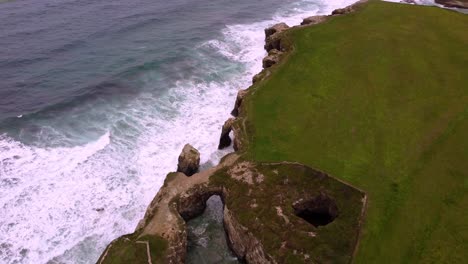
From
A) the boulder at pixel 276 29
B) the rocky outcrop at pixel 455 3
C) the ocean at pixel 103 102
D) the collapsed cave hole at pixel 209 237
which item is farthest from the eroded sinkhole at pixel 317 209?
the rocky outcrop at pixel 455 3

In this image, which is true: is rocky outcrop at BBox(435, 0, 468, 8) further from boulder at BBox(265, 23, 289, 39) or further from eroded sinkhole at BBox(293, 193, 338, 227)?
eroded sinkhole at BBox(293, 193, 338, 227)

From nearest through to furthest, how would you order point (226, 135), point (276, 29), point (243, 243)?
1. point (243, 243)
2. point (226, 135)
3. point (276, 29)

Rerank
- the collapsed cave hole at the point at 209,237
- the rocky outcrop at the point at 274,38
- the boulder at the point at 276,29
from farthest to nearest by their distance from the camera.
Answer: the boulder at the point at 276,29
the rocky outcrop at the point at 274,38
the collapsed cave hole at the point at 209,237

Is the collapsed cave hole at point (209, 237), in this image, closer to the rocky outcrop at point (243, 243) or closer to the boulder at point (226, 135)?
the rocky outcrop at point (243, 243)

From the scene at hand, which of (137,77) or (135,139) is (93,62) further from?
(135,139)

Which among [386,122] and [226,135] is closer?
[386,122]

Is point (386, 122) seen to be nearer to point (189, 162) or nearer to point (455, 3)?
point (189, 162)

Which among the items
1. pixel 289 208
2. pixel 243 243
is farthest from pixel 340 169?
pixel 243 243
